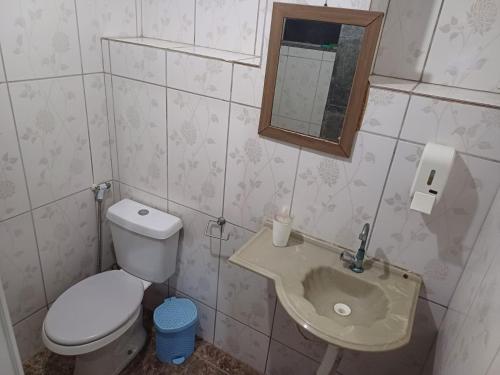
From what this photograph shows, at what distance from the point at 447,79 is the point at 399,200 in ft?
1.38

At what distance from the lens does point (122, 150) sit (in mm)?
1815

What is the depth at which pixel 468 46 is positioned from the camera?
3.62ft

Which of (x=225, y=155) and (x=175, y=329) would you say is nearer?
(x=225, y=155)

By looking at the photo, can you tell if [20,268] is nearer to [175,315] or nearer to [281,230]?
[175,315]

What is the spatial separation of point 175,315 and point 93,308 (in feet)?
1.34

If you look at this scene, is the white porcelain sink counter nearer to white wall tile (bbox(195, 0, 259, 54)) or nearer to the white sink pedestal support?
the white sink pedestal support

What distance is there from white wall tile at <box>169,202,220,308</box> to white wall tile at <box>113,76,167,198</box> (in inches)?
7.3

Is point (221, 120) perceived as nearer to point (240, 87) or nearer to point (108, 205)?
point (240, 87)

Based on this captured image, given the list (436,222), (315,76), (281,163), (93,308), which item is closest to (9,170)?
(93,308)

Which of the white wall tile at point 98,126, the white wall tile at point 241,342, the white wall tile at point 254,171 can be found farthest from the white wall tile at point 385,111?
the white wall tile at point 98,126

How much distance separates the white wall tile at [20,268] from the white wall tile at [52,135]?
0.13 meters

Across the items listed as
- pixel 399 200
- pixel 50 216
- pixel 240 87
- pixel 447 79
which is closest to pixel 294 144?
pixel 240 87

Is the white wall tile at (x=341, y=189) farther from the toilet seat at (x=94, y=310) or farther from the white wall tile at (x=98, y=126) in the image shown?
the white wall tile at (x=98, y=126)

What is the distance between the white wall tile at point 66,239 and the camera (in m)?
1.70
